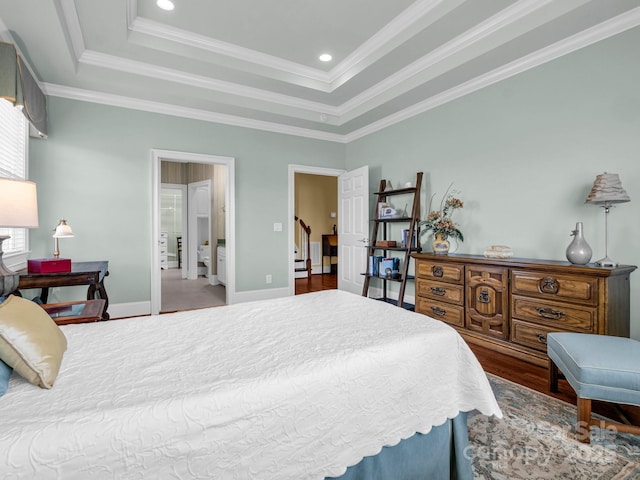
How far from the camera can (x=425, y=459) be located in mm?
1291

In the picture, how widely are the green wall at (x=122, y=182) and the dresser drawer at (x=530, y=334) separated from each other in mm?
3379

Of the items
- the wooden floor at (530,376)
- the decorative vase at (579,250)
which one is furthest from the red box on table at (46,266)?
the decorative vase at (579,250)

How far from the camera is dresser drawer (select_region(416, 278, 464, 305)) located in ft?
10.6

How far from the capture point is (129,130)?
13.3 ft

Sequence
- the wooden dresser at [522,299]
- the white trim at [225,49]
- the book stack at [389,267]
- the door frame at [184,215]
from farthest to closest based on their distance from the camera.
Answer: the door frame at [184,215] < the book stack at [389,267] < the white trim at [225,49] < the wooden dresser at [522,299]

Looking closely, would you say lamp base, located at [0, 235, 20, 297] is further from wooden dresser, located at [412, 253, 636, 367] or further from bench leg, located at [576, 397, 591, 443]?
wooden dresser, located at [412, 253, 636, 367]

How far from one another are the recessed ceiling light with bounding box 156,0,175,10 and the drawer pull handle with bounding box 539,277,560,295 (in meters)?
3.84

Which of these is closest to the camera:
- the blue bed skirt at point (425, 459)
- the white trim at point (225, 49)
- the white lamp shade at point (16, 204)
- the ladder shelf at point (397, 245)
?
the blue bed skirt at point (425, 459)

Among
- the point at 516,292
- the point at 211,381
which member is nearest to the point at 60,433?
the point at 211,381

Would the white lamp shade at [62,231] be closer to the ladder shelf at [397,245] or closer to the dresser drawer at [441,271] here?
the ladder shelf at [397,245]

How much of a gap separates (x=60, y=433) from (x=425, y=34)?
11.7ft

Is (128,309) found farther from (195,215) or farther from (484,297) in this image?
(484,297)

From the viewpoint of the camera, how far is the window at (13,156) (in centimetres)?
283

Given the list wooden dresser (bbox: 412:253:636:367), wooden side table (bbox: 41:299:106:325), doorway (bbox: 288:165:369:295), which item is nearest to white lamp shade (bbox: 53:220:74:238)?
wooden side table (bbox: 41:299:106:325)
